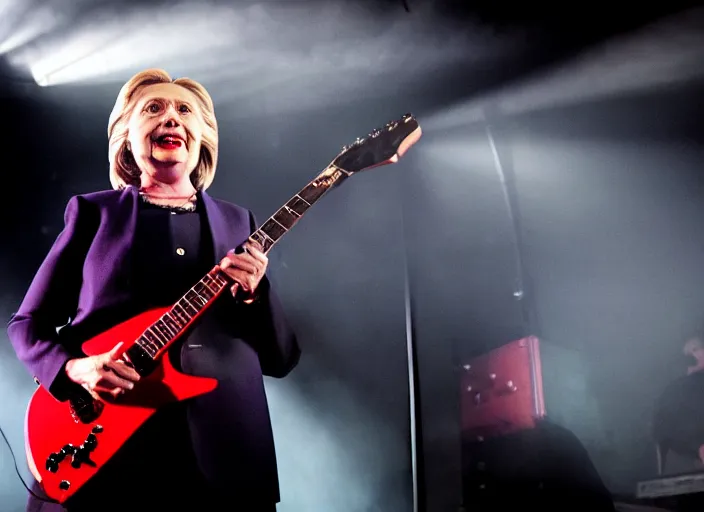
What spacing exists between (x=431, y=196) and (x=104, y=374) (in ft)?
4.42

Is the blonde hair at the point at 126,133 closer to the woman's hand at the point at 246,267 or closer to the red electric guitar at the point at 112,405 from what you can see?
the woman's hand at the point at 246,267

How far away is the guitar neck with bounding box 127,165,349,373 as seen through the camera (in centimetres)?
188

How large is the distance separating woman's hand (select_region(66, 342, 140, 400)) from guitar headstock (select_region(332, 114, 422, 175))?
983 mm

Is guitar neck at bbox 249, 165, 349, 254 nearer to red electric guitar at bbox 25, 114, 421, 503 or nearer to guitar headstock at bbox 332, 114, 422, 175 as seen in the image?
guitar headstock at bbox 332, 114, 422, 175

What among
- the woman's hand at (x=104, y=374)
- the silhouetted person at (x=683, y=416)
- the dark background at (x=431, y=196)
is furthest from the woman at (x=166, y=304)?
the silhouetted person at (x=683, y=416)

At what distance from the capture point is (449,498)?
2166 mm

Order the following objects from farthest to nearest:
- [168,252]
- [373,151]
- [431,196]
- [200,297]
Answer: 1. [431,196]
2. [373,151]
3. [168,252]
4. [200,297]

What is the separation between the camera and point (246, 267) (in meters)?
2.03

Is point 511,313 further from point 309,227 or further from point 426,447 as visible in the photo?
point 309,227

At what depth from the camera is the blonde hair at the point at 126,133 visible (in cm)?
231

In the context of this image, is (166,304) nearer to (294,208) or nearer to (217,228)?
(217,228)

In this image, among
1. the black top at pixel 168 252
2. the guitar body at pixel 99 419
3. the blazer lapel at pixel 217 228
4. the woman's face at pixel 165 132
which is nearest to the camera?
the guitar body at pixel 99 419

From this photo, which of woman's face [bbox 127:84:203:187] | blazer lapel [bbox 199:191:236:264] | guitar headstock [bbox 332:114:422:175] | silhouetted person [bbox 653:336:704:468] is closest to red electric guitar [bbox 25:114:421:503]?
blazer lapel [bbox 199:191:236:264]

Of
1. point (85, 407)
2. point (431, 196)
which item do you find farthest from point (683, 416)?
point (85, 407)
